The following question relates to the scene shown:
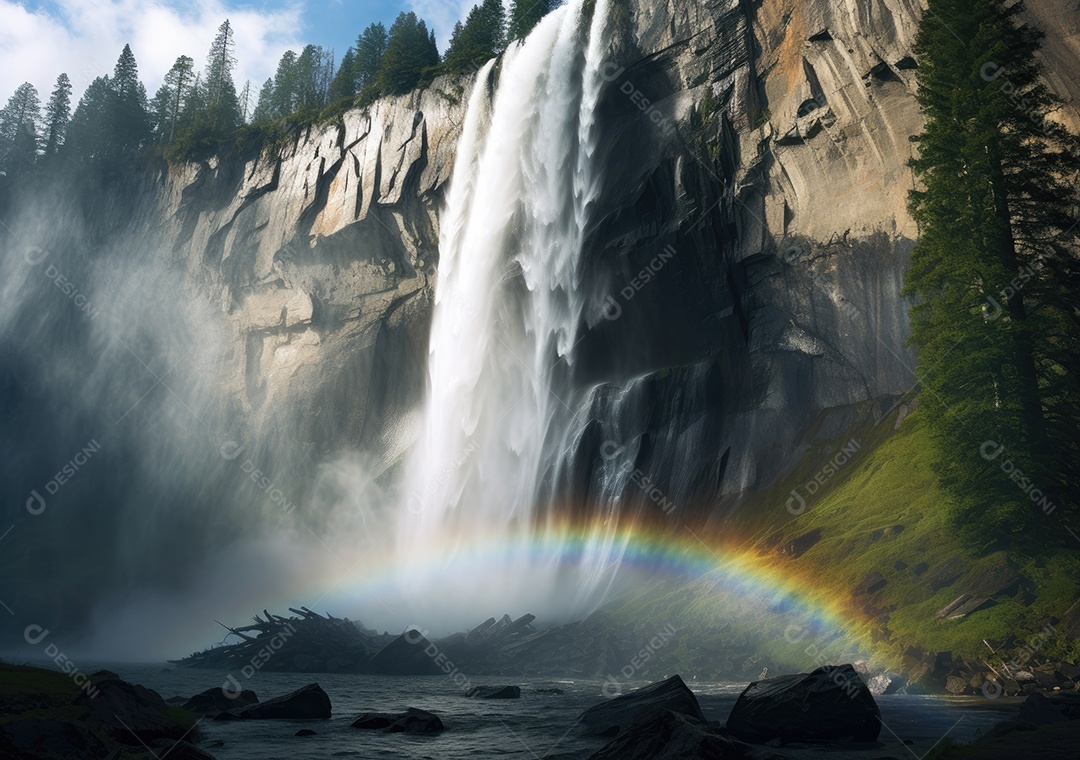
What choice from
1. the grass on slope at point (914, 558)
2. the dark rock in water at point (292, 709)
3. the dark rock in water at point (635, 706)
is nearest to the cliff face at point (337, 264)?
the grass on slope at point (914, 558)

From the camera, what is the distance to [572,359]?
49.9 m

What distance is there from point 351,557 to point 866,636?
146ft

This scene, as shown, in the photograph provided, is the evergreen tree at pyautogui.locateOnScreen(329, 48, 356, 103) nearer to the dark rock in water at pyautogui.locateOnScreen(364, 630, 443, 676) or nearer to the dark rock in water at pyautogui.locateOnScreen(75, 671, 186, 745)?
the dark rock in water at pyautogui.locateOnScreen(364, 630, 443, 676)

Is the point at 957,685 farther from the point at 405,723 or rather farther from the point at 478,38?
the point at 478,38

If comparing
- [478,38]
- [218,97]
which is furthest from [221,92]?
[478,38]

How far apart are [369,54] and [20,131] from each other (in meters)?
44.0

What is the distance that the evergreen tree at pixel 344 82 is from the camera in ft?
275

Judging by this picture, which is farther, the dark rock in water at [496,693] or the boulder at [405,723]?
the dark rock in water at [496,693]

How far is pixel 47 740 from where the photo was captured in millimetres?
10031

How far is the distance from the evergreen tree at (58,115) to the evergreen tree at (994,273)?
98158 millimetres

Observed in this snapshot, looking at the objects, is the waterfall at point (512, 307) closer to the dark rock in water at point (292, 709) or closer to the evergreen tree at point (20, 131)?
the dark rock in water at point (292, 709)

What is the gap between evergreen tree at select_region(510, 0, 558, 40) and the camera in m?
70.8

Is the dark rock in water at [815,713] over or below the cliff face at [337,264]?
below

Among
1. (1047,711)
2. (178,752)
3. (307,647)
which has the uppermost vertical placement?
(178,752)
